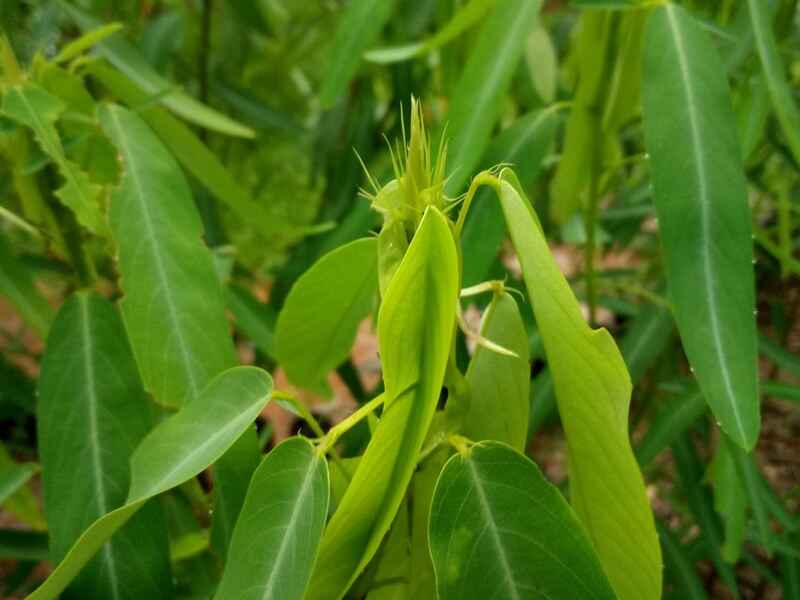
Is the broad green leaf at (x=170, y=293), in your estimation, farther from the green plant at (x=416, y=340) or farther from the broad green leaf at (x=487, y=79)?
the broad green leaf at (x=487, y=79)

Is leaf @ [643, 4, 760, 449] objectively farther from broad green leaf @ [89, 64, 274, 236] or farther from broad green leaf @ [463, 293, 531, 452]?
broad green leaf @ [89, 64, 274, 236]

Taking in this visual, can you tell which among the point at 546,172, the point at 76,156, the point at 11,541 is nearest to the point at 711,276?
the point at 76,156

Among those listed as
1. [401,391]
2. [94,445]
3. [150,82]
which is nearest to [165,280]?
[94,445]

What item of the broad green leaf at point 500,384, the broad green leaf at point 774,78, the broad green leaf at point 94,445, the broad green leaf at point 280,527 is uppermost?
the broad green leaf at point 774,78

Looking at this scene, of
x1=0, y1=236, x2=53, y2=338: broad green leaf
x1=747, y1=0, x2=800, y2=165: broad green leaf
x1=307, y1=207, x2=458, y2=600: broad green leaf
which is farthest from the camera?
x1=0, y1=236, x2=53, y2=338: broad green leaf

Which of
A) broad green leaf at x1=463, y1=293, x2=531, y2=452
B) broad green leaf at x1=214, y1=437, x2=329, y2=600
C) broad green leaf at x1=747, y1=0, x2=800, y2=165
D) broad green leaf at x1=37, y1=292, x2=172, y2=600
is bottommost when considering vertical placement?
broad green leaf at x1=37, y1=292, x2=172, y2=600

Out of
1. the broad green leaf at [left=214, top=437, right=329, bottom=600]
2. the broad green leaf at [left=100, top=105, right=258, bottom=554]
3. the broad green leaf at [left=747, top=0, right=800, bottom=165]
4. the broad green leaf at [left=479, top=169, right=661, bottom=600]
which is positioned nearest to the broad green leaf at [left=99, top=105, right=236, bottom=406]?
the broad green leaf at [left=100, top=105, right=258, bottom=554]

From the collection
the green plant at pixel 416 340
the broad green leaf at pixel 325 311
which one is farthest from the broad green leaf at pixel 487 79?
the broad green leaf at pixel 325 311
